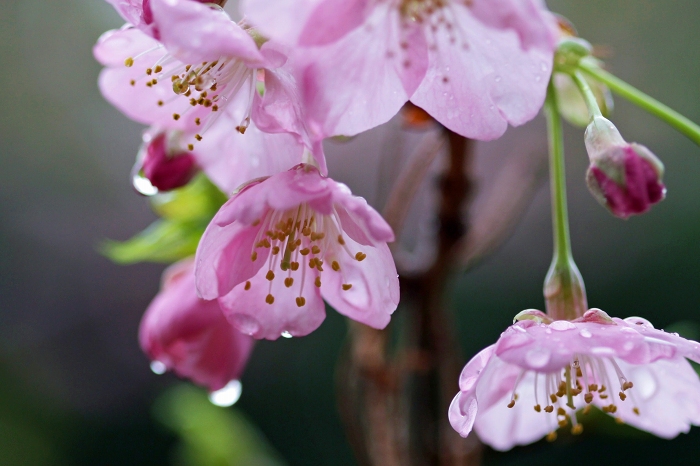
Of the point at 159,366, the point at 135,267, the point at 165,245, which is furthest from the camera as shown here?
the point at 135,267

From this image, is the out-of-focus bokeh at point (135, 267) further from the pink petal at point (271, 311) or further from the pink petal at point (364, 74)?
the pink petal at point (364, 74)

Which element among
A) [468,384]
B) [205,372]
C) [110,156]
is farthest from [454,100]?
[110,156]

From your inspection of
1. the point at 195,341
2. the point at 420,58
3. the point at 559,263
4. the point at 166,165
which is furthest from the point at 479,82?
the point at 195,341

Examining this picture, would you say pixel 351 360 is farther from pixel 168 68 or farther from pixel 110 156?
pixel 110 156

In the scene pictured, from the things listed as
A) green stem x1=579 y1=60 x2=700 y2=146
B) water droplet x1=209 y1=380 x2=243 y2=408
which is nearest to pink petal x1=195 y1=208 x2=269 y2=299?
water droplet x1=209 y1=380 x2=243 y2=408

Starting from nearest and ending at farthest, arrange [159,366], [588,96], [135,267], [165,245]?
[588,96], [159,366], [165,245], [135,267]

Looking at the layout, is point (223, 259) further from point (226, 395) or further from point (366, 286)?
point (226, 395)
